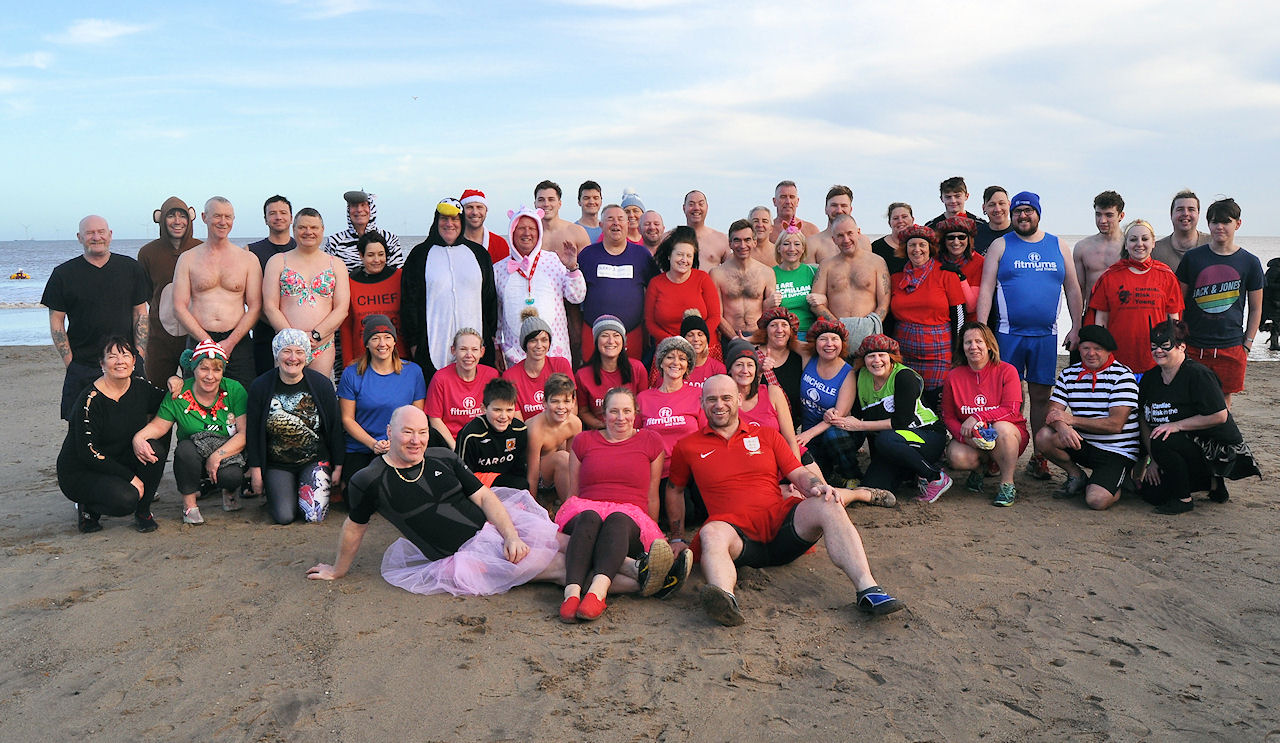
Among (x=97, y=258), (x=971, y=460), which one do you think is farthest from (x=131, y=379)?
(x=971, y=460)

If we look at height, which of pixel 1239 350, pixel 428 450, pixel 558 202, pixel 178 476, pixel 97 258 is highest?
pixel 558 202

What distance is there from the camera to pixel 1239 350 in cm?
647

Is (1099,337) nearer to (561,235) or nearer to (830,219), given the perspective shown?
(830,219)

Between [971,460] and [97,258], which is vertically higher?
[97,258]

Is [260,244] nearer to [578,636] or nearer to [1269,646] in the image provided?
[578,636]

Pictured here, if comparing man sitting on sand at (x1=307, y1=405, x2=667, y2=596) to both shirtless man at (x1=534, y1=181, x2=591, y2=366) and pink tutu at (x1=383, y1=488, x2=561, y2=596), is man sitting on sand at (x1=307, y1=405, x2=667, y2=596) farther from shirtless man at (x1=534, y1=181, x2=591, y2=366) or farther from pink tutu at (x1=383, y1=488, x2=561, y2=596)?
shirtless man at (x1=534, y1=181, x2=591, y2=366)

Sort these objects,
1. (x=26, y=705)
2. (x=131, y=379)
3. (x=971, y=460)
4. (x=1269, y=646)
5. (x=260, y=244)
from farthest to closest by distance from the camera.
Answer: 1. (x=260, y=244)
2. (x=971, y=460)
3. (x=131, y=379)
4. (x=1269, y=646)
5. (x=26, y=705)

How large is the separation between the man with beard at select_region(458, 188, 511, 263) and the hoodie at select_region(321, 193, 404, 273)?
553 mm

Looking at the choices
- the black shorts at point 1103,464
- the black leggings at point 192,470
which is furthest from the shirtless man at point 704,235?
the black leggings at point 192,470

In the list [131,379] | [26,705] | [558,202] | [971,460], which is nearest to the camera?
[26,705]

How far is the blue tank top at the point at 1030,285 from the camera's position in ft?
21.6

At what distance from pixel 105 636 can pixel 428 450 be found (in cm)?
158

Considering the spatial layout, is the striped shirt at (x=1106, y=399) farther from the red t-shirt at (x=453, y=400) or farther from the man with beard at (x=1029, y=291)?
the red t-shirt at (x=453, y=400)

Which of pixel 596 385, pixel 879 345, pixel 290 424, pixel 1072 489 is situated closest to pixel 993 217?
pixel 879 345
